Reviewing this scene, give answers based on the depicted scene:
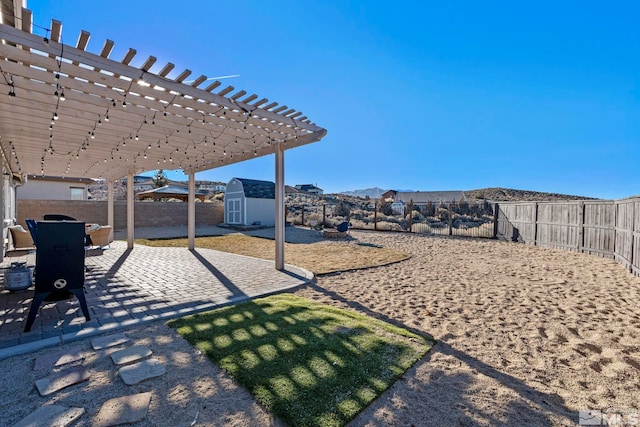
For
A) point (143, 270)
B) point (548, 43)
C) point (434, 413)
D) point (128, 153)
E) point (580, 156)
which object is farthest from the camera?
point (580, 156)

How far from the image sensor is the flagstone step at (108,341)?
105 inches

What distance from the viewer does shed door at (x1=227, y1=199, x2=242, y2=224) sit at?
18.3 m

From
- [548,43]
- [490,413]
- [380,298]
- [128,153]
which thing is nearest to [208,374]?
[490,413]

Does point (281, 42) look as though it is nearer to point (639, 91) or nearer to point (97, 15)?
point (97, 15)

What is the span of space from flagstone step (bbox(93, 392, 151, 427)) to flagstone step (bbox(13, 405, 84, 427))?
0.47ft

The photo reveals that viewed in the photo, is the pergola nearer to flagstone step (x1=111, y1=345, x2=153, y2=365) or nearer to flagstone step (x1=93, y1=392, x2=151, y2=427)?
flagstone step (x1=111, y1=345, x2=153, y2=365)

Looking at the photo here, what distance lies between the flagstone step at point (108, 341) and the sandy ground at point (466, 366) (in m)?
0.09

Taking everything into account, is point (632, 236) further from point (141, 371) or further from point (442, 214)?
point (442, 214)

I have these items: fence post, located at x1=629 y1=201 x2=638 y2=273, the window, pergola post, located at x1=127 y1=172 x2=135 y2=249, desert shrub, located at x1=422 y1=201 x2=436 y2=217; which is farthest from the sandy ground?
the window

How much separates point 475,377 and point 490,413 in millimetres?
470

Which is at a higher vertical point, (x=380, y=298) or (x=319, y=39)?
(x=319, y=39)

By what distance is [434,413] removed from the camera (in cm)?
188

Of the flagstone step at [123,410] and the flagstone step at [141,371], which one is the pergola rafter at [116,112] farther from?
the flagstone step at [123,410]

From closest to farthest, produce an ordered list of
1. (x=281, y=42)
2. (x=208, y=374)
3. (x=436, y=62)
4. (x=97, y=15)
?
(x=208, y=374) < (x=97, y=15) < (x=281, y=42) < (x=436, y=62)
